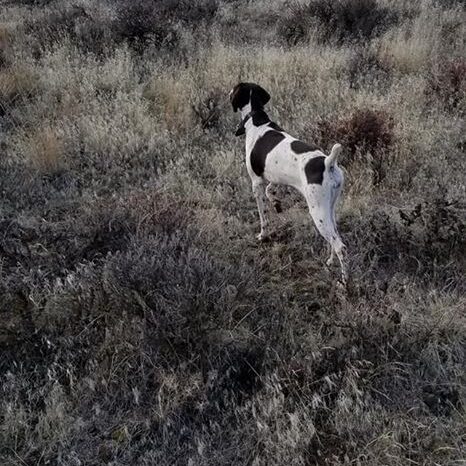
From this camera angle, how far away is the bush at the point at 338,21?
820cm

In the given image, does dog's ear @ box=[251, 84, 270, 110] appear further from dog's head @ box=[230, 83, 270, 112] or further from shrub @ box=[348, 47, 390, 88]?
shrub @ box=[348, 47, 390, 88]

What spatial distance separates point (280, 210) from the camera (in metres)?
4.36

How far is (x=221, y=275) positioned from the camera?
3.22 m

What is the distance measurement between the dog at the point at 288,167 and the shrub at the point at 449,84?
249 centimetres

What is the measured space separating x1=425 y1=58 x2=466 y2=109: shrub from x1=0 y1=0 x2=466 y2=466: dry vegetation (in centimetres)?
3

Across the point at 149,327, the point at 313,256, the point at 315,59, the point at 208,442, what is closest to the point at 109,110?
the point at 315,59

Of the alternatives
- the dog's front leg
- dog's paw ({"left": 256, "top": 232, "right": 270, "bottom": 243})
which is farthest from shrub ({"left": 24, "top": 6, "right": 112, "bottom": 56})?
dog's paw ({"left": 256, "top": 232, "right": 270, "bottom": 243})

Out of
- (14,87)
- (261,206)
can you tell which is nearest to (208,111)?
(261,206)

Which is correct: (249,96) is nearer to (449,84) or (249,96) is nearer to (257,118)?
(257,118)

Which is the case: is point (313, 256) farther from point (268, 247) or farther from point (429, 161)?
point (429, 161)

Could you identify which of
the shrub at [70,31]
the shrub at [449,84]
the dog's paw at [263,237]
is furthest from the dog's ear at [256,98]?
the shrub at [70,31]

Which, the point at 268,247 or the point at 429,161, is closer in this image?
the point at 268,247

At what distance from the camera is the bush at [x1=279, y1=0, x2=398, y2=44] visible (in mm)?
8203

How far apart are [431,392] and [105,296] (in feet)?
5.93
